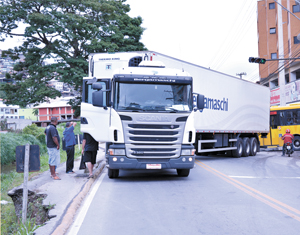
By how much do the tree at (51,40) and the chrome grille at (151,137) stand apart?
2286 cm

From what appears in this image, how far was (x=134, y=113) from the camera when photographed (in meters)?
10.3

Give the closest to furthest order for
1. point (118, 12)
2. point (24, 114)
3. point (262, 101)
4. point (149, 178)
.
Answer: point (149, 178)
point (262, 101)
point (118, 12)
point (24, 114)

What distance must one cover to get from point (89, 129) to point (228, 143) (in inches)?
395

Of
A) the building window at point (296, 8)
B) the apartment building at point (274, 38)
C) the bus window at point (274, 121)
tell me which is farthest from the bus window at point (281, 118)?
the building window at point (296, 8)

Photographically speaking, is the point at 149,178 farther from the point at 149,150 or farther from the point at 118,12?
the point at 118,12

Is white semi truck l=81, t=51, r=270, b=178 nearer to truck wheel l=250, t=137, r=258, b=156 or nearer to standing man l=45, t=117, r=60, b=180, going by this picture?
standing man l=45, t=117, r=60, b=180

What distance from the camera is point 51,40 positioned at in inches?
1341

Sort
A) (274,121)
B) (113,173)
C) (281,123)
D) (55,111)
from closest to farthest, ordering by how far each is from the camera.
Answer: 1. (113,173)
2. (281,123)
3. (274,121)
4. (55,111)

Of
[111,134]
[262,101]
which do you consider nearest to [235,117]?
[262,101]

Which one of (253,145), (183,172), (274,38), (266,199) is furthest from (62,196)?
(274,38)

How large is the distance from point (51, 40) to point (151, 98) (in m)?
26.0

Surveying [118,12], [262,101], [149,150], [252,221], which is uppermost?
[118,12]

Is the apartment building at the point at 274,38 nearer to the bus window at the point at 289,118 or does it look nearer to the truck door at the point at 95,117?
the bus window at the point at 289,118

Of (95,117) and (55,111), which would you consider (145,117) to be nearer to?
(95,117)
